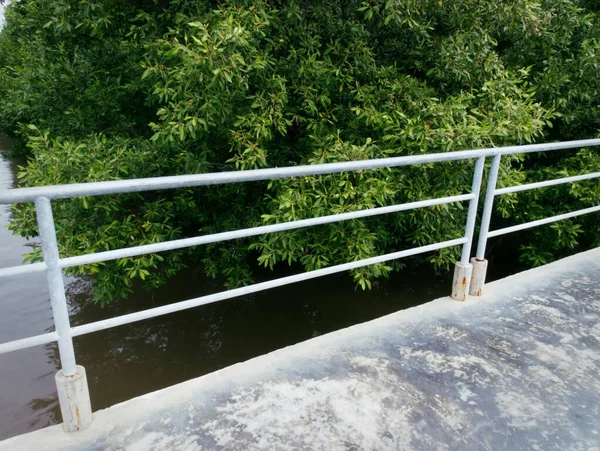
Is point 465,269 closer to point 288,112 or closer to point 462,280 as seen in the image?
point 462,280

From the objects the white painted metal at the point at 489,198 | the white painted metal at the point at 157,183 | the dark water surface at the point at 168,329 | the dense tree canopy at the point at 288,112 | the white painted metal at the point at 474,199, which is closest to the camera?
the white painted metal at the point at 157,183

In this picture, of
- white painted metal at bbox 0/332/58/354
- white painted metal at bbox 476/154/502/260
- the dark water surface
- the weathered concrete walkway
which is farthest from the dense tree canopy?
white painted metal at bbox 0/332/58/354

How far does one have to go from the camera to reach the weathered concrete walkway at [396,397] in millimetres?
1979

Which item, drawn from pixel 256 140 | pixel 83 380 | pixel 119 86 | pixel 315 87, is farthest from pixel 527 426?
pixel 119 86

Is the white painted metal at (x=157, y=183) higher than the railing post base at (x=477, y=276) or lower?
higher

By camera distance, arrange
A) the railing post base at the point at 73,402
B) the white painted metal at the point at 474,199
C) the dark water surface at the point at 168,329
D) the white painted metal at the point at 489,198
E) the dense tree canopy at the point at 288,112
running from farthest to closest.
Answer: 1. the dark water surface at the point at 168,329
2. the dense tree canopy at the point at 288,112
3. the white painted metal at the point at 489,198
4. the white painted metal at the point at 474,199
5. the railing post base at the point at 73,402

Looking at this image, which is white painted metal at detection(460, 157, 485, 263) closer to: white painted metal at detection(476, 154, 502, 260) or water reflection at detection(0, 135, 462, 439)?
white painted metal at detection(476, 154, 502, 260)

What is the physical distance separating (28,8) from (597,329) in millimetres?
6526

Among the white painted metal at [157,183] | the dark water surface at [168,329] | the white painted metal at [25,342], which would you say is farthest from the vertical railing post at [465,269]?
the dark water surface at [168,329]

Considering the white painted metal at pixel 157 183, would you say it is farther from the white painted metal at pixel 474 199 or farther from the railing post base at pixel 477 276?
the railing post base at pixel 477 276

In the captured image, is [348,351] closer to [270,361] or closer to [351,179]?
[270,361]

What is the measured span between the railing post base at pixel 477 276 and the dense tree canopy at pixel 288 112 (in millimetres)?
1291

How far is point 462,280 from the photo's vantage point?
10.5 feet

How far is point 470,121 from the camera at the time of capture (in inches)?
194
